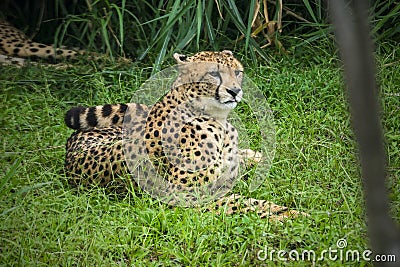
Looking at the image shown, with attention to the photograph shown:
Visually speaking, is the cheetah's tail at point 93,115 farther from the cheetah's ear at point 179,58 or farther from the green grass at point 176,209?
the cheetah's ear at point 179,58

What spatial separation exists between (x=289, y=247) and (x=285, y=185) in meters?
0.59

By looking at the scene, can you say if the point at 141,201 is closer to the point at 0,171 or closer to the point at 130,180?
the point at 130,180

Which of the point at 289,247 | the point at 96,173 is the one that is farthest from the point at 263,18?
the point at 289,247

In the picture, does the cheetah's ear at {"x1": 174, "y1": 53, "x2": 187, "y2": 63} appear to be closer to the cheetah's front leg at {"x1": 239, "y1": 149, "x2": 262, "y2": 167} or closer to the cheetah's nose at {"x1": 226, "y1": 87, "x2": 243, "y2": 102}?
the cheetah's nose at {"x1": 226, "y1": 87, "x2": 243, "y2": 102}

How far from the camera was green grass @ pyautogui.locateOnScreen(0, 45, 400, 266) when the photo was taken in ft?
8.57

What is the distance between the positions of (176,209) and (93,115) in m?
0.84

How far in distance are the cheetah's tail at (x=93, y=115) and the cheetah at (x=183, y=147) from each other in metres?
0.12

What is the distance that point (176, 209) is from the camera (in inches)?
115

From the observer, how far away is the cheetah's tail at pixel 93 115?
350 centimetres

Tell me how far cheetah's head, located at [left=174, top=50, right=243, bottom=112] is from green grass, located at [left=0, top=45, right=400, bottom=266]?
410 millimetres

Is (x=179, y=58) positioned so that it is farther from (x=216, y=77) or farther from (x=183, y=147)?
(x=183, y=147)

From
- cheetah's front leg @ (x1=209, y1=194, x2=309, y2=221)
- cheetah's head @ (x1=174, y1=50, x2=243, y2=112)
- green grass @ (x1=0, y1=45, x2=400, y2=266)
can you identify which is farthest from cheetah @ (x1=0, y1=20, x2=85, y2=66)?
cheetah's front leg @ (x1=209, y1=194, x2=309, y2=221)

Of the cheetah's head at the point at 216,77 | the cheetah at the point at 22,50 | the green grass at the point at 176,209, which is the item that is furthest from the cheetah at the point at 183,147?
the cheetah at the point at 22,50

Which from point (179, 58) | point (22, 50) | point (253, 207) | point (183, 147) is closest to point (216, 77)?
A: point (179, 58)
